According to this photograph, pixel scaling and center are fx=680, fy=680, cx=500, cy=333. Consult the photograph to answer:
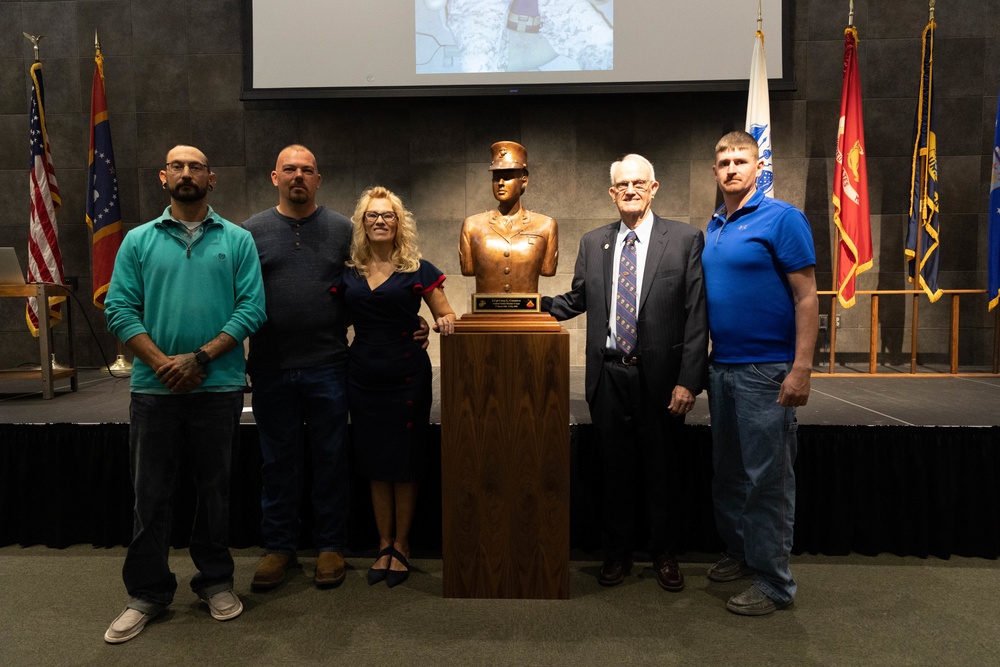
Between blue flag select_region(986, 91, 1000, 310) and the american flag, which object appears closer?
blue flag select_region(986, 91, 1000, 310)

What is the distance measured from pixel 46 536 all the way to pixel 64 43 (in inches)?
170

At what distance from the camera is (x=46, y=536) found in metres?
2.95

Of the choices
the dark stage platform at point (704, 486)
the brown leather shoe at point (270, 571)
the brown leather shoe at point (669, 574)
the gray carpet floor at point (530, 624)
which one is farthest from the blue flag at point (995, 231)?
the brown leather shoe at point (270, 571)

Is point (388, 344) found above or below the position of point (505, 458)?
above

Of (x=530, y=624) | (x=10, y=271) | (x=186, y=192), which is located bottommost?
(x=530, y=624)

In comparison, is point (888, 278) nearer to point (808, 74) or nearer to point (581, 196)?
point (808, 74)

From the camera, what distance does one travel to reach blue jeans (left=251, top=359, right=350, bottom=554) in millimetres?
2479

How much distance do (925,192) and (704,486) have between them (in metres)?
3.18

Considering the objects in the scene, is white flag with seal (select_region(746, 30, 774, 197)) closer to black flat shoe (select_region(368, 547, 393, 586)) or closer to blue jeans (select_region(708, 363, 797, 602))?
blue jeans (select_region(708, 363, 797, 602))

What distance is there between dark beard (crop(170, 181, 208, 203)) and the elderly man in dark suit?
1258 millimetres

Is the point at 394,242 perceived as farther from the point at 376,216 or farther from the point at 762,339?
the point at 762,339

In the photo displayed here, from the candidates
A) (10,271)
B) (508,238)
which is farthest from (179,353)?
(10,271)

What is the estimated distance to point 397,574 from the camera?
2.54 m

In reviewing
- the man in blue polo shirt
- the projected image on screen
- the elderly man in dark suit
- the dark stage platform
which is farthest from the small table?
the man in blue polo shirt
